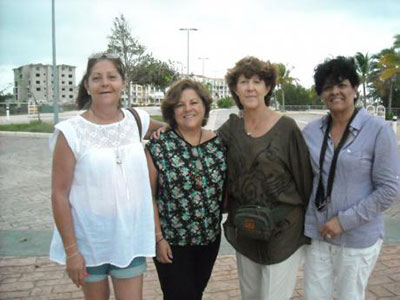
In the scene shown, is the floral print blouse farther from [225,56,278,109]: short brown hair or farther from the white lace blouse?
[225,56,278,109]: short brown hair

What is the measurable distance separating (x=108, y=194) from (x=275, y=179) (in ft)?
3.24

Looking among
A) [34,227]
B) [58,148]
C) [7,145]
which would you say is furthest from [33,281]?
[7,145]

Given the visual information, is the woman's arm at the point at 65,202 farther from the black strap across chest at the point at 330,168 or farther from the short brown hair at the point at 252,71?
the black strap across chest at the point at 330,168

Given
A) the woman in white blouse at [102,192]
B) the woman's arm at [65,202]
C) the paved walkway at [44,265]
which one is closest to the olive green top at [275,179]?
the woman in white blouse at [102,192]

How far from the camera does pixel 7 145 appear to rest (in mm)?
16156

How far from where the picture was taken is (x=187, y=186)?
8.30 feet

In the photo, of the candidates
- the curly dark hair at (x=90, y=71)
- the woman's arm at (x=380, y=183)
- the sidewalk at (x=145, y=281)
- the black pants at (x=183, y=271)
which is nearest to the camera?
the woman's arm at (x=380, y=183)

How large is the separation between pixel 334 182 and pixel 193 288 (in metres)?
1.14

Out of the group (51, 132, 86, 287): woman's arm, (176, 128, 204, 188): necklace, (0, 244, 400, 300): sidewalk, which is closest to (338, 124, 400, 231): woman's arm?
(176, 128, 204, 188): necklace

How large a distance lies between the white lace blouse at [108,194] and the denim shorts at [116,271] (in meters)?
0.06

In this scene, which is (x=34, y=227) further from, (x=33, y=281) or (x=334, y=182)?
(x=334, y=182)

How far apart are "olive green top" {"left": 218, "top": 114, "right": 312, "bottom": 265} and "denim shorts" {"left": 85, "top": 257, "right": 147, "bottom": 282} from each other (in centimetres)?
67

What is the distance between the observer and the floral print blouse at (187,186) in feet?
8.29

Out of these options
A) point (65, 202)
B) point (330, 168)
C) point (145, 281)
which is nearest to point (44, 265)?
point (145, 281)
